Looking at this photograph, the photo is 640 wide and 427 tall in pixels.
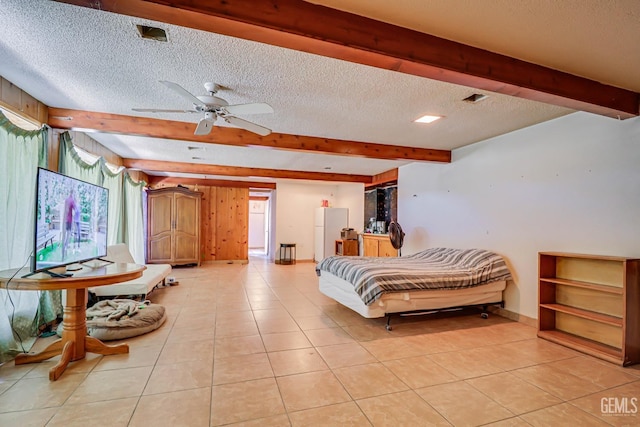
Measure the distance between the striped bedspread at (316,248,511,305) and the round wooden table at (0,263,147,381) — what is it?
87.9 inches

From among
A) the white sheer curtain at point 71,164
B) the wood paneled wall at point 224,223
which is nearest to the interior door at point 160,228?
the wood paneled wall at point 224,223

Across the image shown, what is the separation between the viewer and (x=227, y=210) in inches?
334

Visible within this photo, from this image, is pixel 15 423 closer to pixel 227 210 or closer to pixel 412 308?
pixel 412 308

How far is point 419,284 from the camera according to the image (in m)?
3.43

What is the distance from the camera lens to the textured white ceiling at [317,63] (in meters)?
1.69

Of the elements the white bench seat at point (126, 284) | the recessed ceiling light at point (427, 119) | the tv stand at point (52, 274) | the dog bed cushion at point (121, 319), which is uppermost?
the recessed ceiling light at point (427, 119)

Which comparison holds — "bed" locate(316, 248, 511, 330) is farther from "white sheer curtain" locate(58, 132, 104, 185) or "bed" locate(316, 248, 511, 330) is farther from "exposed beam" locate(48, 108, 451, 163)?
"white sheer curtain" locate(58, 132, 104, 185)

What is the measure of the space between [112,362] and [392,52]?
320cm

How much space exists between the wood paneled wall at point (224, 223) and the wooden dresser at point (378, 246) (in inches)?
136

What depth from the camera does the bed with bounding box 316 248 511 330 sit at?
10.8ft

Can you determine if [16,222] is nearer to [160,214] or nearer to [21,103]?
[21,103]

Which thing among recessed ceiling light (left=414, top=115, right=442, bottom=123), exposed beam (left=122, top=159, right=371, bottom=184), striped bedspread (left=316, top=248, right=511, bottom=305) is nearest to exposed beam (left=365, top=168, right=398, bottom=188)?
exposed beam (left=122, top=159, right=371, bottom=184)

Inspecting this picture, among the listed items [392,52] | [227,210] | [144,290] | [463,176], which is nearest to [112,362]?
[144,290]

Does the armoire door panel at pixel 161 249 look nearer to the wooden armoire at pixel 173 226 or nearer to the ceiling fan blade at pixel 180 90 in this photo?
the wooden armoire at pixel 173 226
